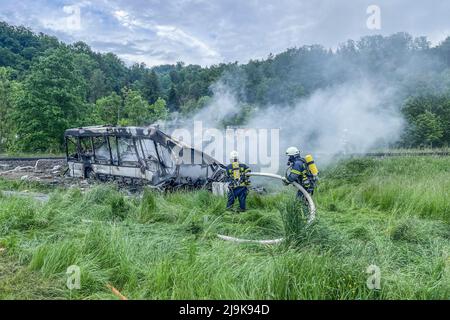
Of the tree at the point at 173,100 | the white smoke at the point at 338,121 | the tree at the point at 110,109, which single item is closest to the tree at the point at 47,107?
the white smoke at the point at 338,121

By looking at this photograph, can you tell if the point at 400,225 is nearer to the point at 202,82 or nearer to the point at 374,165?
the point at 374,165

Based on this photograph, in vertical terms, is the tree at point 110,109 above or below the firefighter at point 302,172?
above

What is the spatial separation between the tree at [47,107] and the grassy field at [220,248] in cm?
1920

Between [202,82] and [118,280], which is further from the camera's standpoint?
[202,82]

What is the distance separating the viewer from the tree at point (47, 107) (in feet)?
82.5

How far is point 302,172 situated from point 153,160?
4.67m

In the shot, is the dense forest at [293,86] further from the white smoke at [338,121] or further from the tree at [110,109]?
the tree at [110,109]

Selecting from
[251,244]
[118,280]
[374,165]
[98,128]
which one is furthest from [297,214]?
[98,128]

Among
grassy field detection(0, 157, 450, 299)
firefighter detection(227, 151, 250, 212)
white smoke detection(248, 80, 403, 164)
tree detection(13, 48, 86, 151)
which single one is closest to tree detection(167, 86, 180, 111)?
tree detection(13, 48, 86, 151)

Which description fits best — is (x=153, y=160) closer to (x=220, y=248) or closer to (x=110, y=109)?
(x=220, y=248)

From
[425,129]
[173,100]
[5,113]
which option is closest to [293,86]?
[425,129]

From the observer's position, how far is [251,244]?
539 cm

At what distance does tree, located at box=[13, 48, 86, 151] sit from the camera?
82.5ft
